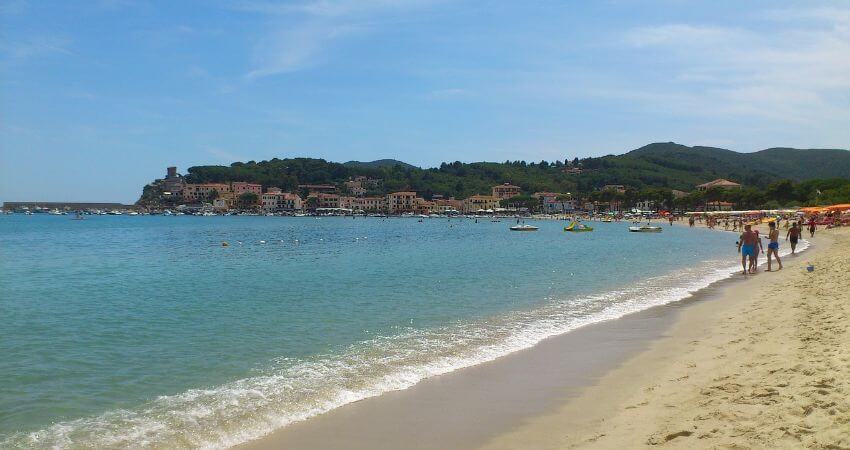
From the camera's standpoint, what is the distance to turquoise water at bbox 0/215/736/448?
7281 mm

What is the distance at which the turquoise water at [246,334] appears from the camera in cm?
728

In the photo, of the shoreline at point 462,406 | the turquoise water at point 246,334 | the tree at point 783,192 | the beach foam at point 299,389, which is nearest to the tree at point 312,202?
the tree at point 783,192

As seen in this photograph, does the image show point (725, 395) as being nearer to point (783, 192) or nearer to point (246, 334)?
point (246, 334)

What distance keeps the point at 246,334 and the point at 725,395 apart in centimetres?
874

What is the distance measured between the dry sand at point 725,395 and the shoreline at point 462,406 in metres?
0.27

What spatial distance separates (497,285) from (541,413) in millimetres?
13262

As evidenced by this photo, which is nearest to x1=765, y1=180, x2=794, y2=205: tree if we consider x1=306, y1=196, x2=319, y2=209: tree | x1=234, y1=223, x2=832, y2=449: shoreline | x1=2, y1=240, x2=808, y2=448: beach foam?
x1=2, y1=240, x2=808, y2=448: beach foam

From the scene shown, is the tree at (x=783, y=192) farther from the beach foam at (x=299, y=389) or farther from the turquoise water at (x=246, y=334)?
the beach foam at (x=299, y=389)

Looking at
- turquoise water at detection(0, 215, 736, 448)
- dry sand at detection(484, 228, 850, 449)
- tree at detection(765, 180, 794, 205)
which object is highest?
tree at detection(765, 180, 794, 205)

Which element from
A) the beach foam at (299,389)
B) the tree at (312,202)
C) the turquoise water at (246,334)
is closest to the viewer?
the beach foam at (299,389)

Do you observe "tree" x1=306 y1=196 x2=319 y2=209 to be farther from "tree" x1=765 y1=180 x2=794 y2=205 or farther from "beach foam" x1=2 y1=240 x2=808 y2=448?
"beach foam" x1=2 y1=240 x2=808 y2=448

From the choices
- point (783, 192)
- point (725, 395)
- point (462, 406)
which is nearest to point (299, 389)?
point (462, 406)

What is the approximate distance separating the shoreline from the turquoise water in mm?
345

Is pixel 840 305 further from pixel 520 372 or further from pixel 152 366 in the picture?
pixel 152 366
